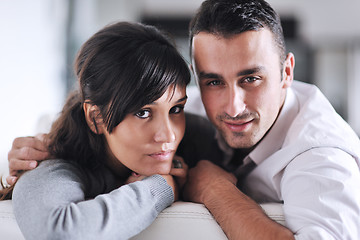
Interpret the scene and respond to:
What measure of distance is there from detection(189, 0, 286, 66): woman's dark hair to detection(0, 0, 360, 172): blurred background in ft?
0.50

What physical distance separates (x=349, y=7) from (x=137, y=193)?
16.5 feet

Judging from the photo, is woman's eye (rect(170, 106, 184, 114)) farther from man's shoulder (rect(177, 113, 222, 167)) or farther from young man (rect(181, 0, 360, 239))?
man's shoulder (rect(177, 113, 222, 167))

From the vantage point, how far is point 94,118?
104 centimetres

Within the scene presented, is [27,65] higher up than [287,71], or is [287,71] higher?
[287,71]

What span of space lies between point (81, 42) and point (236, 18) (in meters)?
2.69

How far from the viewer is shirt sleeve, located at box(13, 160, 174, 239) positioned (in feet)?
2.40

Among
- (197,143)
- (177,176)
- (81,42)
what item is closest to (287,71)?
(197,143)

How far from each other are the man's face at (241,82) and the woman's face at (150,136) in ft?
0.53

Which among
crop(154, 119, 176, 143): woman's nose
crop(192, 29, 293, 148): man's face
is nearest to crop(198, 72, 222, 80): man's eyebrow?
crop(192, 29, 293, 148): man's face

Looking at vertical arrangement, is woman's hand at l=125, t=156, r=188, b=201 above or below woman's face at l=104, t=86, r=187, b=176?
below

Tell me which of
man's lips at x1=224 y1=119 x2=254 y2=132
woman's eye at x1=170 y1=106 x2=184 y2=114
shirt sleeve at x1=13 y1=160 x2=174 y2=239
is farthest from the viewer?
man's lips at x1=224 y1=119 x2=254 y2=132

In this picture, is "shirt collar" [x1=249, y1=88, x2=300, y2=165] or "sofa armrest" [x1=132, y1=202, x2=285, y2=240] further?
"shirt collar" [x1=249, y1=88, x2=300, y2=165]

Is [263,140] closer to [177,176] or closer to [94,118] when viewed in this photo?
[177,176]

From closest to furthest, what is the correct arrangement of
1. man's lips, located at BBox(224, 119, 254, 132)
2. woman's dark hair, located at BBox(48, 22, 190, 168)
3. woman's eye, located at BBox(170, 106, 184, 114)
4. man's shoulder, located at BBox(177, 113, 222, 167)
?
woman's dark hair, located at BBox(48, 22, 190, 168) < woman's eye, located at BBox(170, 106, 184, 114) < man's lips, located at BBox(224, 119, 254, 132) < man's shoulder, located at BBox(177, 113, 222, 167)
